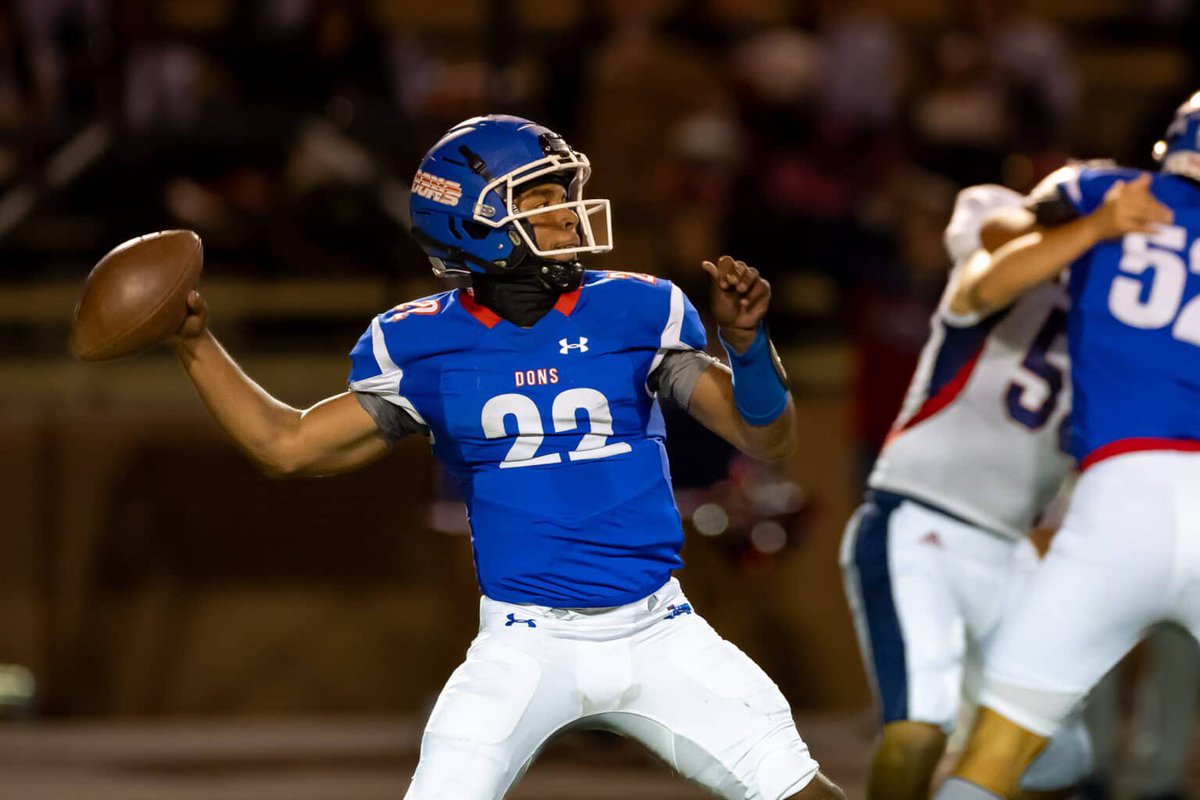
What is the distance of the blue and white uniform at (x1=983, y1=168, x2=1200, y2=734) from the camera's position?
3771mm

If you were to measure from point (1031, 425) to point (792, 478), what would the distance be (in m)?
3.15

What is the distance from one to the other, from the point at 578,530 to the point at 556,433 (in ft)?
0.60

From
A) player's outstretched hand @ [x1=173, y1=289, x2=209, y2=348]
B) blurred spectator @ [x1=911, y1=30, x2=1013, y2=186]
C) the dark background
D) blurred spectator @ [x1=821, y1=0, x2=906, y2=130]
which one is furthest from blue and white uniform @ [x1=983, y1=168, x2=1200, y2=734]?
blurred spectator @ [x1=821, y1=0, x2=906, y2=130]

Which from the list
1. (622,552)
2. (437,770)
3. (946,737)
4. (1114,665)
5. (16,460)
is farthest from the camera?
(16,460)

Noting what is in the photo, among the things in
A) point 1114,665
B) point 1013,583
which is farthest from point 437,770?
point 1013,583

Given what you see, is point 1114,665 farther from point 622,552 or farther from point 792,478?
point 792,478

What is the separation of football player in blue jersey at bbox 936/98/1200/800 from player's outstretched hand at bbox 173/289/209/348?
173 cm

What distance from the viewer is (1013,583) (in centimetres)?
461

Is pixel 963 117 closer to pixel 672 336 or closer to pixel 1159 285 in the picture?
pixel 1159 285

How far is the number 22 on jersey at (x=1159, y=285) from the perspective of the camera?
3961 millimetres

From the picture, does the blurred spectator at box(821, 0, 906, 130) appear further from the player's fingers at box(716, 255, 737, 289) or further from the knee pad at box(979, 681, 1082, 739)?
the player's fingers at box(716, 255, 737, 289)

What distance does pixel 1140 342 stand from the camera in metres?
3.96

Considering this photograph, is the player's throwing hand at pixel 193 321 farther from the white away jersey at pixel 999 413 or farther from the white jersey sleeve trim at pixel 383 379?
the white away jersey at pixel 999 413

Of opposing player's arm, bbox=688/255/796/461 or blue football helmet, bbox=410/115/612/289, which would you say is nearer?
opposing player's arm, bbox=688/255/796/461
